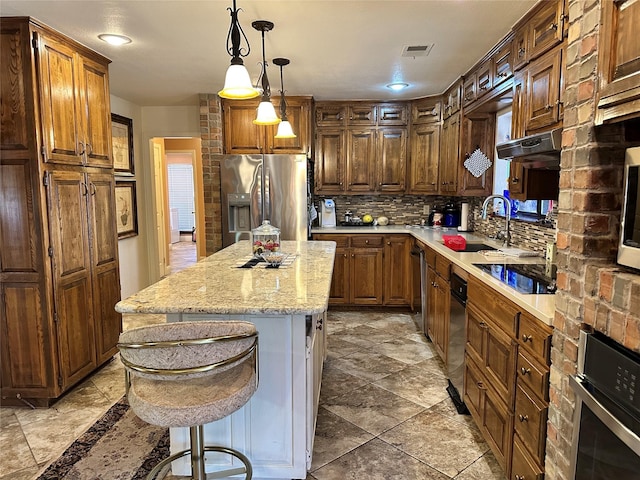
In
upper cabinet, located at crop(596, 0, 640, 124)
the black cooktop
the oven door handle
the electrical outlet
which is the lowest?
the oven door handle

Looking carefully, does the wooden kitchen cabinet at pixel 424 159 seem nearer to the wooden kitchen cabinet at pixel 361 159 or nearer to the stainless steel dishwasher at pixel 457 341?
the wooden kitchen cabinet at pixel 361 159

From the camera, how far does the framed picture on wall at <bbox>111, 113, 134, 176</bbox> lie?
4645 millimetres

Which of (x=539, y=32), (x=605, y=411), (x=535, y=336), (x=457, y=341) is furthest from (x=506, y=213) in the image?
(x=605, y=411)

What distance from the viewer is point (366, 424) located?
2.47 metres

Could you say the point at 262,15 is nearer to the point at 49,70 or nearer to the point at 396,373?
the point at 49,70

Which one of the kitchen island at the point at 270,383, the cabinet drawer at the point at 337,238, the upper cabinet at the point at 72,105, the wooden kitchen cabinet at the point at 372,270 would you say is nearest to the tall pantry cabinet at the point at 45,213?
the upper cabinet at the point at 72,105

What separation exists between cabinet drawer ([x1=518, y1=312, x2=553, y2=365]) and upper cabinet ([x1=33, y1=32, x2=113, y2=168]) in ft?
9.04

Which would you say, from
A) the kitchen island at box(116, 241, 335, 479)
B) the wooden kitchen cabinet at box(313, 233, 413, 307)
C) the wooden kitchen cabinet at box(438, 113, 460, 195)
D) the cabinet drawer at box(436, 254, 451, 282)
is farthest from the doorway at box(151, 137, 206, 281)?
the kitchen island at box(116, 241, 335, 479)

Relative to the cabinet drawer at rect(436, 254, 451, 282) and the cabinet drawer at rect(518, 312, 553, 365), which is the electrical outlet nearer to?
the cabinet drawer at rect(518, 312, 553, 365)

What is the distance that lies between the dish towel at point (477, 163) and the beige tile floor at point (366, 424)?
1.67m

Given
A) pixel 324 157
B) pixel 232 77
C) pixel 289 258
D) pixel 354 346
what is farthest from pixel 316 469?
pixel 324 157

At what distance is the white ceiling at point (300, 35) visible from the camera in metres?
2.35

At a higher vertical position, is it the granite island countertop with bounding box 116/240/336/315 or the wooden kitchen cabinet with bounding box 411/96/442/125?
the wooden kitchen cabinet with bounding box 411/96/442/125

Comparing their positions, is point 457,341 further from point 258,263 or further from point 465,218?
point 465,218
